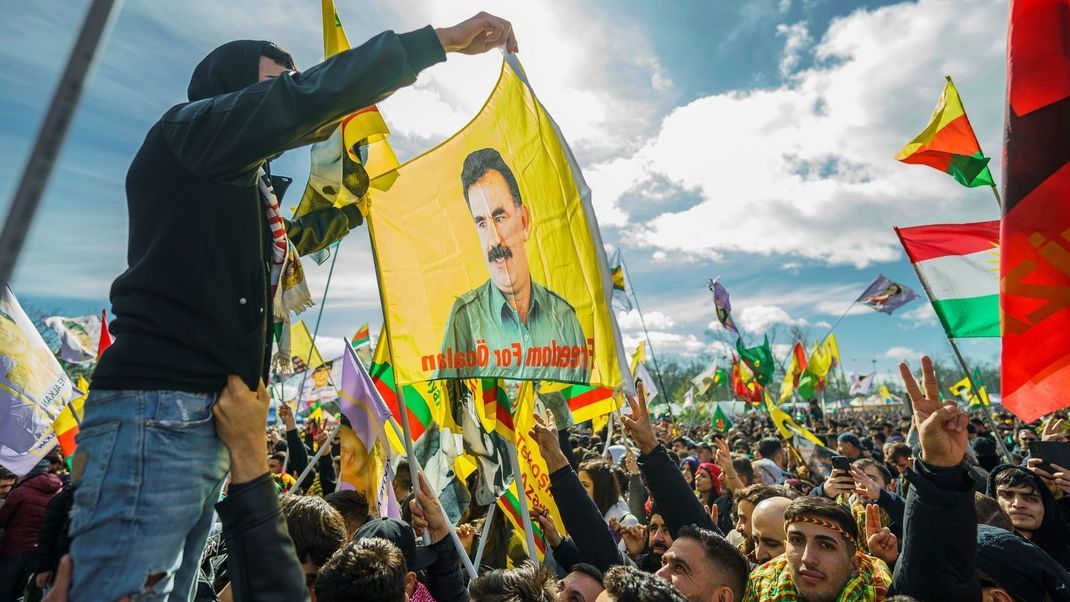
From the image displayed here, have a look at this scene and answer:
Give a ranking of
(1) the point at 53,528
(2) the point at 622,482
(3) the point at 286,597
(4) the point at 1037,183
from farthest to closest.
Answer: (2) the point at 622,482 → (1) the point at 53,528 → (4) the point at 1037,183 → (3) the point at 286,597

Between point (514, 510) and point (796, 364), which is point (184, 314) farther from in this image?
point (796, 364)

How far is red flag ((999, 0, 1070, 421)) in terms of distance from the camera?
294 centimetres

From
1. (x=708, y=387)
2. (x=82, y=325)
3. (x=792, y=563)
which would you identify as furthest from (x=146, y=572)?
(x=708, y=387)

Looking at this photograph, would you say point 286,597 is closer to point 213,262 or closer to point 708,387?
point 213,262

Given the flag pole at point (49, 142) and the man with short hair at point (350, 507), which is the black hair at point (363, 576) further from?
the flag pole at point (49, 142)

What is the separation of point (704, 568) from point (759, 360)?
633 inches

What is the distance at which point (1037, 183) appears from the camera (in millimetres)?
2975

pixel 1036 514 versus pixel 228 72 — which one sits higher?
pixel 228 72

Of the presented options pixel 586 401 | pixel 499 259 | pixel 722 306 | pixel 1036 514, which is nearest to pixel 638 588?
pixel 499 259

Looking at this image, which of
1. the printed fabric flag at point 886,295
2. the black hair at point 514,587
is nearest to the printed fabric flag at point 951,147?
the black hair at point 514,587

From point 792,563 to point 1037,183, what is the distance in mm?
2340

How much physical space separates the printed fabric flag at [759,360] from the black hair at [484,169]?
16.0m

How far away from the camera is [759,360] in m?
18.3

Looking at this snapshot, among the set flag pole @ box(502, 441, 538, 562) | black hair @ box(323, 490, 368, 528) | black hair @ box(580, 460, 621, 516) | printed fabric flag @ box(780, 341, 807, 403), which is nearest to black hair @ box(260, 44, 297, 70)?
flag pole @ box(502, 441, 538, 562)
